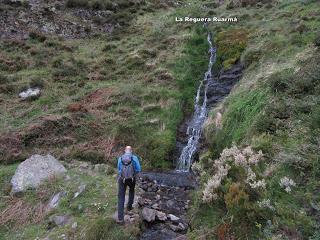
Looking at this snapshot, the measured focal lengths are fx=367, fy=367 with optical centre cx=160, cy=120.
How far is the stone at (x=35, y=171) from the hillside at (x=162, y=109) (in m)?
0.43

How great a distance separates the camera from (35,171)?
14.8 metres

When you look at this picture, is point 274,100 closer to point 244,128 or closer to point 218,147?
point 244,128

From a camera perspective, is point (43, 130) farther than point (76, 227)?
Yes

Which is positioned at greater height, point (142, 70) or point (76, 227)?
point (142, 70)

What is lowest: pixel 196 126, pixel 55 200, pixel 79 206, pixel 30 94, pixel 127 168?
pixel 55 200

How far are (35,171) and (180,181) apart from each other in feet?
19.7

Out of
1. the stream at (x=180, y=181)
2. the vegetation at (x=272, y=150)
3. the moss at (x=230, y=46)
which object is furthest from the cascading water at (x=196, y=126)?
the moss at (x=230, y=46)

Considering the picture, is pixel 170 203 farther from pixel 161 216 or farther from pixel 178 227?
pixel 178 227

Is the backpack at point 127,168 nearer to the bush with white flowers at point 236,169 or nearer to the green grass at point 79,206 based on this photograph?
the green grass at point 79,206

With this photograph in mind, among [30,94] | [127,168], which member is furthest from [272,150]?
[30,94]

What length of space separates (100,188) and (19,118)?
8197 millimetres

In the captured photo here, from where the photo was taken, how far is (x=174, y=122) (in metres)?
19.8

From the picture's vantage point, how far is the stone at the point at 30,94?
21500 mm

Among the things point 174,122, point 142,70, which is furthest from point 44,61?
point 174,122
